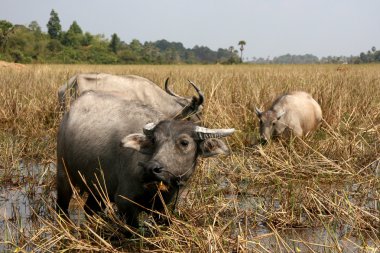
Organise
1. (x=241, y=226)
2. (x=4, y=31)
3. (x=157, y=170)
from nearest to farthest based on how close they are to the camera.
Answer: (x=157, y=170)
(x=241, y=226)
(x=4, y=31)

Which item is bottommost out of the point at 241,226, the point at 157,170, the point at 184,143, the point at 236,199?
the point at 241,226

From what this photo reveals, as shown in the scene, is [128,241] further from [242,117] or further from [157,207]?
[242,117]

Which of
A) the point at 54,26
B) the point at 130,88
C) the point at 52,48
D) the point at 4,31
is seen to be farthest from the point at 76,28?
the point at 130,88

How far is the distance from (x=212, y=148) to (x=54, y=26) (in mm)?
63258

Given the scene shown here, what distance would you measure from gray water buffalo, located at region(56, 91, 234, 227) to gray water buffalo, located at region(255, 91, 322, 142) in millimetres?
4028

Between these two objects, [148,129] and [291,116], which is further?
[291,116]

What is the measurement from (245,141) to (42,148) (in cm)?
299

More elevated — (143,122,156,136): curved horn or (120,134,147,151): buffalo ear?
(143,122,156,136): curved horn

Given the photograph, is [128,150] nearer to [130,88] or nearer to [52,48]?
[130,88]

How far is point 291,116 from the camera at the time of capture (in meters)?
8.17

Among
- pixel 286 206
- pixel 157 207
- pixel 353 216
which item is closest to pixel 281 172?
pixel 286 206

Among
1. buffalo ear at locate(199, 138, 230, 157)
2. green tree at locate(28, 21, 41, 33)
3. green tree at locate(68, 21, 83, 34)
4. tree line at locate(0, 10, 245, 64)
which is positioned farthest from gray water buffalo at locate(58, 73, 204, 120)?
green tree at locate(68, 21, 83, 34)

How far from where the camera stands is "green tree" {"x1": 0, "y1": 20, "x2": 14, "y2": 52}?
38812 mm

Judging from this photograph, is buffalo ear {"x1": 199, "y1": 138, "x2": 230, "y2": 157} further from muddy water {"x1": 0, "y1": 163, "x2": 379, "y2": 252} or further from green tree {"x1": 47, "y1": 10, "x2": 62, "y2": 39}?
green tree {"x1": 47, "y1": 10, "x2": 62, "y2": 39}
